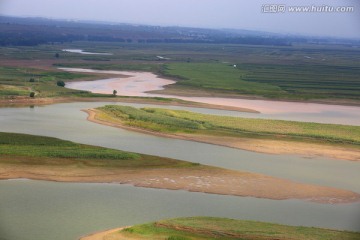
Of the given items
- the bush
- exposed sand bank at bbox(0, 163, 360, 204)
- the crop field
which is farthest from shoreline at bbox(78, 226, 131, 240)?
the bush

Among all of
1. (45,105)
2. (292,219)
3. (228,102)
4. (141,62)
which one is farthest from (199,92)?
(292,219)

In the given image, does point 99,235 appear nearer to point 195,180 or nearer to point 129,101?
point 195,180

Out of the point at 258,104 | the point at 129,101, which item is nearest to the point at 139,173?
the point at 129,101

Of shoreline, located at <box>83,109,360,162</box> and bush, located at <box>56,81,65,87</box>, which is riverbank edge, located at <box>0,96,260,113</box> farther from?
shoreline, located at <box>83,109,360,162</box>

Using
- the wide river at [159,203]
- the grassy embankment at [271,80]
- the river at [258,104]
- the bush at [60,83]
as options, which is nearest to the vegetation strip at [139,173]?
the wide river at [159,203]

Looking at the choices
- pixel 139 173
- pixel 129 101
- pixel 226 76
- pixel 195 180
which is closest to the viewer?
pixel 195 180

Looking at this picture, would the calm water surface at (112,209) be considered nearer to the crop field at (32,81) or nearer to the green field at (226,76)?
the crop field at (32,81)

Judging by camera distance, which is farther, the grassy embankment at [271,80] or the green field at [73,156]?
the grassy embankment at [271,80]
